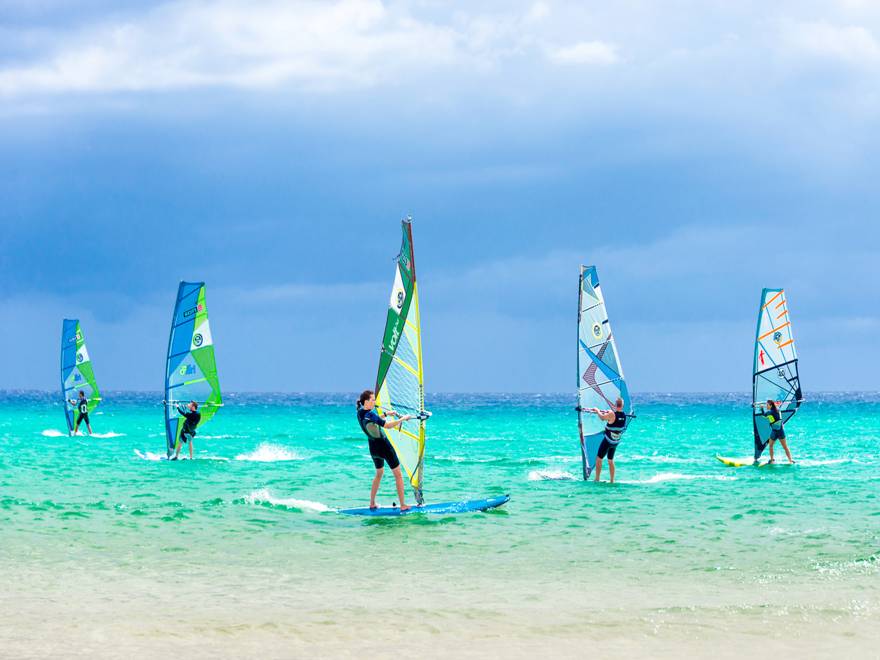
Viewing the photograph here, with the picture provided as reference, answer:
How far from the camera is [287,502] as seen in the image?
18.4 metres

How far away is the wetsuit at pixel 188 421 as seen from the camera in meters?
29.4

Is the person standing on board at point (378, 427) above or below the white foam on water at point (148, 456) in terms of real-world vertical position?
above

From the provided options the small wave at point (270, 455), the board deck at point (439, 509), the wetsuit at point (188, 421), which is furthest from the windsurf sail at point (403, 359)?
the small wave at point (270, 455)

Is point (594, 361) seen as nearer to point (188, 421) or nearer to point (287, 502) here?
point (287, 502)

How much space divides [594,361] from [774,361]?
319 inches

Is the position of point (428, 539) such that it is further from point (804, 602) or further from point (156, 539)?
point (804, 602)

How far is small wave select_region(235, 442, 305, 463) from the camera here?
31766 mm

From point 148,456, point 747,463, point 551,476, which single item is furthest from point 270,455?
point 747,463

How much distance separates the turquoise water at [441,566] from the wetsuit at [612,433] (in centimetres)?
72

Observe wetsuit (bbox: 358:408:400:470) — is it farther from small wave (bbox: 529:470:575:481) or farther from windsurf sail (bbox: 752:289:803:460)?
windsurf sail (bbox: 752:289:803:460)

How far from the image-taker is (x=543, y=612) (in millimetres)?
9734

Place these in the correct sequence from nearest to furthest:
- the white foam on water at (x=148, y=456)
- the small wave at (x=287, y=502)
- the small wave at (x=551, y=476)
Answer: the small wave at (x=287, y=502) < the small wave at (x=551, y=476) < the white foam on water at (x=148, y=456)

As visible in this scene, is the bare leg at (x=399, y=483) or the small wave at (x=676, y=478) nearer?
the bare leg at (x=399, y=483)

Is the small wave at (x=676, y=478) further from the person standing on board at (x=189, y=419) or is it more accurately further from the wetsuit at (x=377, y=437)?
the person standing on board at (x=189, y=419)
